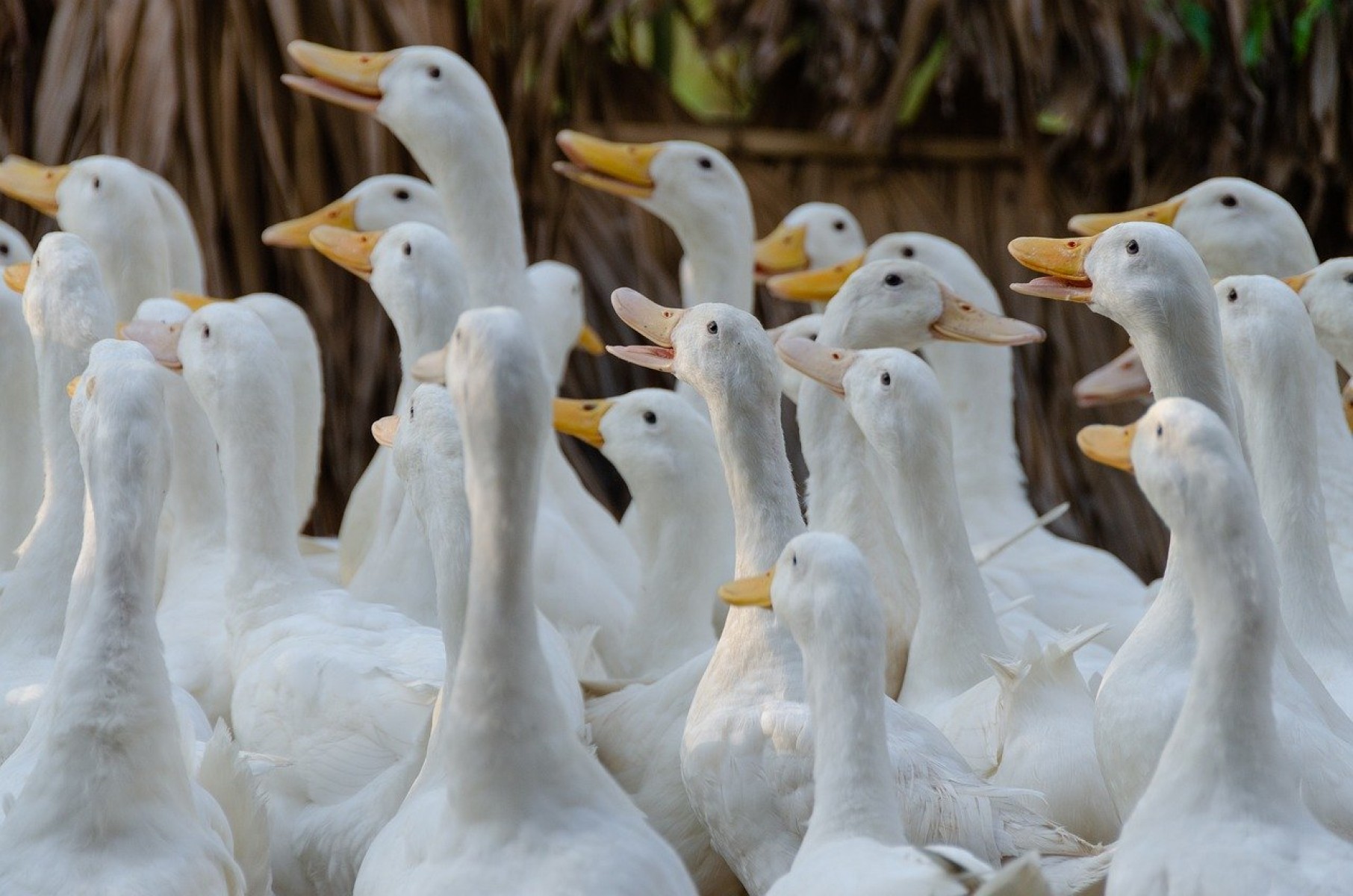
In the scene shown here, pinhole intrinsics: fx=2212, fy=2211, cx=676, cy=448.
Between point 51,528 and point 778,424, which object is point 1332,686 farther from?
point 51,528

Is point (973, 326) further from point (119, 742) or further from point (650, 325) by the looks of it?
point (119, 742)

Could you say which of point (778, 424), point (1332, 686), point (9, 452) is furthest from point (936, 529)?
point (9, 452)

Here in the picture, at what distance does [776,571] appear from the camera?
11.1ft

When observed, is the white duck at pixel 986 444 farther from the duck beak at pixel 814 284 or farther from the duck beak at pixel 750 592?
the duck beak at pixel 750 592

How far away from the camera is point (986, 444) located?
5910mm

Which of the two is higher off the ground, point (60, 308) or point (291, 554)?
point (60, 308)

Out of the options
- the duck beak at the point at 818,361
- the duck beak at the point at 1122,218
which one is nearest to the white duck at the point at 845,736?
the duck beak at the point at 818,361

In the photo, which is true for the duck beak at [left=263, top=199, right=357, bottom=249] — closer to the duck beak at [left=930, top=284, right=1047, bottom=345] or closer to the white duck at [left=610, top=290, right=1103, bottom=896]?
the duck beak at [left=930, top=284, right=1047, bottom=345]

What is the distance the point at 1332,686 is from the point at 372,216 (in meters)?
3.01

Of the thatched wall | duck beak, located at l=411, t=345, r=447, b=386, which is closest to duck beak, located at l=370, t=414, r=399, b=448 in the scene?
duck beak, located at l=411, t=345, r=447, b=386

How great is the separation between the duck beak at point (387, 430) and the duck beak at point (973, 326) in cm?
138

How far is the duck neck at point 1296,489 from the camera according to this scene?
395cm

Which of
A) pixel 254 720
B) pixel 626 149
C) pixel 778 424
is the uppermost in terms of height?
pixel 626 149

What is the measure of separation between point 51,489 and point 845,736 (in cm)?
193
